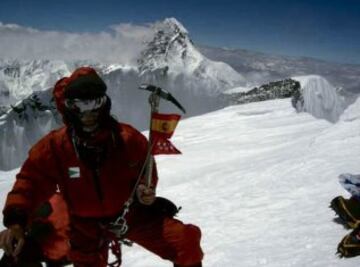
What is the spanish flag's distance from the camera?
11.5 feet

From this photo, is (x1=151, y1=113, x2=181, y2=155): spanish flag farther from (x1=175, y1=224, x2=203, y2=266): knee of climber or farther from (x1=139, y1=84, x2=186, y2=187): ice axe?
(x1=175, y1=224, x2=203, y2=266): knee of climber

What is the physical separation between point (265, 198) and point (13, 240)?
5.34 m

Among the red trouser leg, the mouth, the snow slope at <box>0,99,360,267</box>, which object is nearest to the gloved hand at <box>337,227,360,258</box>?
the snow slope at <box>0,99,360,267</box>

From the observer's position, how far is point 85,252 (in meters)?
3.94

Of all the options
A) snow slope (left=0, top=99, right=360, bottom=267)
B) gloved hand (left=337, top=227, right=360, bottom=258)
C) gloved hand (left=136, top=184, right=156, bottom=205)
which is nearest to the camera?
gloved hand (left=136, top=184, right=156, bottom=205)

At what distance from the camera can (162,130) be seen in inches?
Result: 139

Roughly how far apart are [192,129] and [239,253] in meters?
17.9

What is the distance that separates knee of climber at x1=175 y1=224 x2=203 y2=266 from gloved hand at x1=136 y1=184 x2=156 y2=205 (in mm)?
375

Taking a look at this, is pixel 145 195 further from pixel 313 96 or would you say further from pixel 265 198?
pixel 313 96

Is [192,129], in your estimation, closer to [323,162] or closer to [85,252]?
[323,162]

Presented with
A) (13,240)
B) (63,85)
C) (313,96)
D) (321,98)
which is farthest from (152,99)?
(321,98)

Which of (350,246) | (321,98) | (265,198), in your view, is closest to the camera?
(350,246)

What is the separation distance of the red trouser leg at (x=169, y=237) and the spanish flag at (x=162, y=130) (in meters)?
0.59

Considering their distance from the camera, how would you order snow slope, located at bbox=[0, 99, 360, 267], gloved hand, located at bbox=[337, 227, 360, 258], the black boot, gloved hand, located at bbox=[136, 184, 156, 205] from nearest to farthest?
gloved hand, located at bbox=[136, 184, 156, 205]
gloved hand, located at bbox=[337, 227, 360, 258]
the black boot
snow slope, located at bbox=[0, 99, 360, 267]
